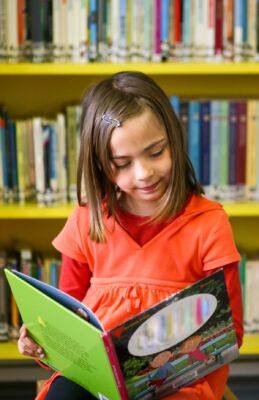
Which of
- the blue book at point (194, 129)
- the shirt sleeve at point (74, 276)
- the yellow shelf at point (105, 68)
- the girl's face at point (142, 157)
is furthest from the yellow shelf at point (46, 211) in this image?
the girl's face at point (142, 157)

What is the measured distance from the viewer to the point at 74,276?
1.29m

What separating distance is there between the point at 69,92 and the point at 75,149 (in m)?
0.24

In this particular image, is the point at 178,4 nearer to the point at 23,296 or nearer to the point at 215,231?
the point at 215,231

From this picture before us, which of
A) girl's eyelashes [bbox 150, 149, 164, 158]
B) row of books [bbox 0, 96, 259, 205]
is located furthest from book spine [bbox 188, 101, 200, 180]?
girl's eyelashes [bbox 150, 149, 164, 158]

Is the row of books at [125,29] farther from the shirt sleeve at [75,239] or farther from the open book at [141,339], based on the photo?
the open book at [141,339]

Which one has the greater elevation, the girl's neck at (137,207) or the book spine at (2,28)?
the book spine at (2,28)

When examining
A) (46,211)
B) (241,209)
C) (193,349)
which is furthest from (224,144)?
(193,349)

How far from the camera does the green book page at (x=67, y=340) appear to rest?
964 millimetres

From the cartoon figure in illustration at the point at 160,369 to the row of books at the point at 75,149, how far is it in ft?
2.82

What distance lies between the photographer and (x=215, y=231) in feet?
3.82

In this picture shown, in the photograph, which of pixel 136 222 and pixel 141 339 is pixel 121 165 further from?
pixel 141 339

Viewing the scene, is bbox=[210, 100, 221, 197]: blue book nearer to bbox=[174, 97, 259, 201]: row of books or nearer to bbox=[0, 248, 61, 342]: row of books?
bbox=[174, 97, 259, 201]: row of books

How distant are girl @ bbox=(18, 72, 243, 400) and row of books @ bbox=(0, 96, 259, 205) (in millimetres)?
533

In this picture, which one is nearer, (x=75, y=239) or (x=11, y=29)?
(x=75, y=239)
